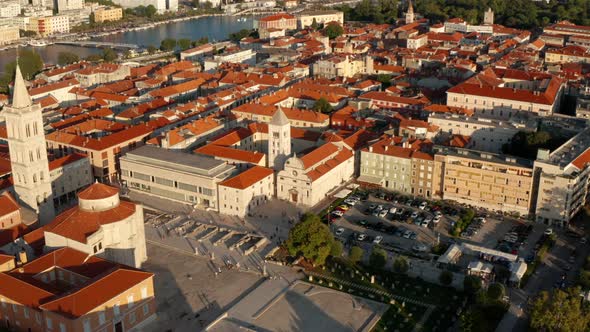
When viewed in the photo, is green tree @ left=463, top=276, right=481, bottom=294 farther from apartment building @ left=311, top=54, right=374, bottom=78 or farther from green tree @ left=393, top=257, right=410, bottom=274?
apartment building @ left=311, top=54, right=374, bottom=78

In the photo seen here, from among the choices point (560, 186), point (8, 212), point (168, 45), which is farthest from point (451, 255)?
point (168, 45)

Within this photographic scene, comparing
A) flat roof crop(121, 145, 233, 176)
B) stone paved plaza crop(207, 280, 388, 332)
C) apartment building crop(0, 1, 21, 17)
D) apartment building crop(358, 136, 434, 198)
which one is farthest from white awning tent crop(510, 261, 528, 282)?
apartment building crop(0, 1, 21, 17)

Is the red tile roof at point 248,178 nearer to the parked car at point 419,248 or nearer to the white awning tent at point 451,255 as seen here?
the parked car at point 419,248

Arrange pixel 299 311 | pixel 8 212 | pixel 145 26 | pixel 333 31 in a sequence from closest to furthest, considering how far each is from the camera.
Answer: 1. pixel 299 311
2. pixel 8 212
3. pixel 333 31
4. pixel 145 26

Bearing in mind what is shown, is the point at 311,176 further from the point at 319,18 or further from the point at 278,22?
the point at 319,18

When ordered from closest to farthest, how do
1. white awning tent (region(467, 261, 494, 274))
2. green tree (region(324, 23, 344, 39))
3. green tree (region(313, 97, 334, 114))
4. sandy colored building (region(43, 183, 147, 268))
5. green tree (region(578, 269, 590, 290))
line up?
green tree (region(578, 269, 590, 290))
sandy colored building (region(43, 183, 147, 268))
white awning tent (region(467, 261, 494, 274))
green tree (region(313, 97, 334, 114))
green tree (region(324, 23, 344, 39))

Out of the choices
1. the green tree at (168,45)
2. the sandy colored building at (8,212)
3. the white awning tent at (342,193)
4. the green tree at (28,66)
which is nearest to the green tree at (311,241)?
the white awning tent at (342,193)
